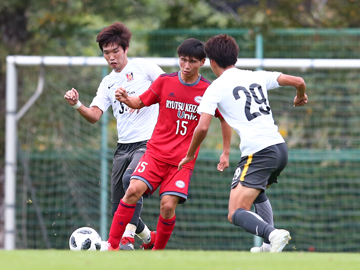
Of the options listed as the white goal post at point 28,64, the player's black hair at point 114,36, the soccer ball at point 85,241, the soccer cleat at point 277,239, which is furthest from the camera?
the white goal post at point 28,64

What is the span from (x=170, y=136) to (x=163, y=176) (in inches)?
14.3

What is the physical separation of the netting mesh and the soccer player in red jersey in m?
3.76

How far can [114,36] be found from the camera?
5.88 m

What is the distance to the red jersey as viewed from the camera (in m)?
5.39

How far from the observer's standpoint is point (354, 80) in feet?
31.2

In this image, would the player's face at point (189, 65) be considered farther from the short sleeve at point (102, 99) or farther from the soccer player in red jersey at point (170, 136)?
the short sleeve at point (102, 99)

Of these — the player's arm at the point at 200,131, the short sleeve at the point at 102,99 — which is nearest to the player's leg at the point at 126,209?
the player's arm at the point at 200,131

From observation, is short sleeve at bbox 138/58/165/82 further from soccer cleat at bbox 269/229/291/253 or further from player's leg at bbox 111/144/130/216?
soccer cleat at bbox 269/229/291/253

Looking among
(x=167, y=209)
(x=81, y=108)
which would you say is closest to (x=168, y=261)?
(x=167, y=209)

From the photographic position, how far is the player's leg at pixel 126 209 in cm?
533

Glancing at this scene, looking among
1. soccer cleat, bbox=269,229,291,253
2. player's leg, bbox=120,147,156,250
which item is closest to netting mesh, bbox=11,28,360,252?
player's leg, bbox=120,147,156,250

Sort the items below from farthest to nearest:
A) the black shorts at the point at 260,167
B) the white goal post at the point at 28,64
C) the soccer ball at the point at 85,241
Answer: the white goal post at the point at 28,64 < the soccer ball at the point at 85,241 < the black shorts at the point at 260,167

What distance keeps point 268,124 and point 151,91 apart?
1.12m

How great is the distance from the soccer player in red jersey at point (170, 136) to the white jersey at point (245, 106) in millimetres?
466
